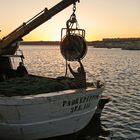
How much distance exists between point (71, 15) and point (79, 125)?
4.85 metres

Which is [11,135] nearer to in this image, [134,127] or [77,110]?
[77,110]

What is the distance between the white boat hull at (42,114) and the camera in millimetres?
13945

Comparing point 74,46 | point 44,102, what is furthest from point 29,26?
point 44,102

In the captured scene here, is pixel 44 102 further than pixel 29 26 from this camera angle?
No

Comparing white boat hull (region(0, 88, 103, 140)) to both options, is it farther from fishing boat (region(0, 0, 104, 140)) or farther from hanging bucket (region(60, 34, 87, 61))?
hanging bucket (region(60, 34, 87, 61))

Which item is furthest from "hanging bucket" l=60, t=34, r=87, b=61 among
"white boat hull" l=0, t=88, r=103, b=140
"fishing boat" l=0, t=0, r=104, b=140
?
"white boat hull" l=0, t=88, r=103, b=140

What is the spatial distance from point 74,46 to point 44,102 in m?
3.45

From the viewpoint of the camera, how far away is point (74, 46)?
16500mm

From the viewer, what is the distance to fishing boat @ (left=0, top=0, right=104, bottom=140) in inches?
555

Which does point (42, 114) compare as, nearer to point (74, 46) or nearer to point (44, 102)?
point (44, 102)

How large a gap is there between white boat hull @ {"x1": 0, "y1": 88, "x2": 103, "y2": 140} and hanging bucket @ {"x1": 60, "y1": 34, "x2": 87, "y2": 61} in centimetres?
168

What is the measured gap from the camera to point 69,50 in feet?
54.7

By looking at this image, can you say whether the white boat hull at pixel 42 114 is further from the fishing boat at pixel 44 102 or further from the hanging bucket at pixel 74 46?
the hanging bucket at pixel 74 46

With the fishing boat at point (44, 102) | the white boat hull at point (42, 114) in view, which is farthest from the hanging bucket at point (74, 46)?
the white boat hull at point (42, 114)
